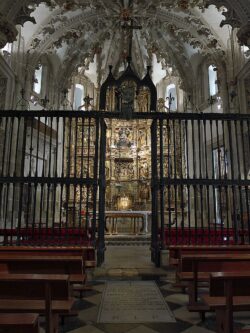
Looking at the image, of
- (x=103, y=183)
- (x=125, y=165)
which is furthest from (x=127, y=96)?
(x=125, y=165)

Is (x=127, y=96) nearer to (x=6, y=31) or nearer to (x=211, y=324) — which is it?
(x=6, y=31)

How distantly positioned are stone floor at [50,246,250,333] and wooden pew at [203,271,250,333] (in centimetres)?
48

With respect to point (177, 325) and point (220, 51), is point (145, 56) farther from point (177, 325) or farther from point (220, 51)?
point (177, 325)

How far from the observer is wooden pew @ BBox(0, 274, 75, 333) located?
2.18 metres

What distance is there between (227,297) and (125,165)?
554 inches

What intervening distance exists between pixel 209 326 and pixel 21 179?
4703mm

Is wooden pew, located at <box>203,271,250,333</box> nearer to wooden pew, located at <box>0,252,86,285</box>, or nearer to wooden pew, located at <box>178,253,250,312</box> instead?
wooden pew, located at <box>178,253,250,312</box>

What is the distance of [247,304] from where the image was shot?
2500mm

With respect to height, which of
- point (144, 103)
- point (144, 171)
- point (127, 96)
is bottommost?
point (144, 171)

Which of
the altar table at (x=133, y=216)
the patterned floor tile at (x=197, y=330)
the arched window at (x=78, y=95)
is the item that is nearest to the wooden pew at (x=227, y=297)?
the patterned floor tile at (x=197, y=330)

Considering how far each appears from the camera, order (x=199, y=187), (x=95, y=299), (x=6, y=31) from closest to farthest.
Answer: (x=95, y=299), (x=6, y=31), (x=199, y=187)

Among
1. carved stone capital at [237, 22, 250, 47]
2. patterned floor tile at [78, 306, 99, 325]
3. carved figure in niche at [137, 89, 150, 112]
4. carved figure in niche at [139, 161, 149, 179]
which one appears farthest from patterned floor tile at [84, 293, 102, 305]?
carved figure in niche at [137, 89, 150, 112]

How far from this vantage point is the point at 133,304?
384cm

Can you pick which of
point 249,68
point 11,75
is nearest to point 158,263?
point 249,68
